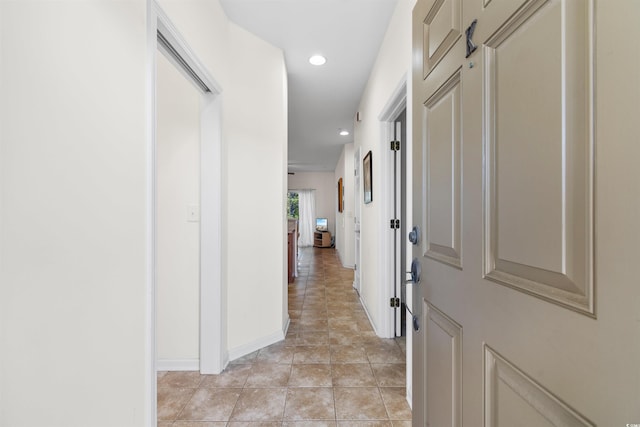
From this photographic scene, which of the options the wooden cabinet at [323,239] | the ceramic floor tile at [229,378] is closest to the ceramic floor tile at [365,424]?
the ceramic floor tile at [229,378]

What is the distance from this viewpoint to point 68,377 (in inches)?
30.8

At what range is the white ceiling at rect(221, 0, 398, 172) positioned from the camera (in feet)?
6.55

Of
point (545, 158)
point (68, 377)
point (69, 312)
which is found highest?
point (545, 158)

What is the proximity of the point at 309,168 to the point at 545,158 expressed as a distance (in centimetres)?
870

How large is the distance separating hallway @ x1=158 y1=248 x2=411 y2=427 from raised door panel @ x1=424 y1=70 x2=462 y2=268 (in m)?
1.28

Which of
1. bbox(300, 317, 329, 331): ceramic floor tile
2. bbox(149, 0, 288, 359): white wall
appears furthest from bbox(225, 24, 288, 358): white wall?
bbox(300, 317, 329, 331): ceramic floor tile

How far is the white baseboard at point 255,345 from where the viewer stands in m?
2.19

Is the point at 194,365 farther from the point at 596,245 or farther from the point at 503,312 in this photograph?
the point at 596,245

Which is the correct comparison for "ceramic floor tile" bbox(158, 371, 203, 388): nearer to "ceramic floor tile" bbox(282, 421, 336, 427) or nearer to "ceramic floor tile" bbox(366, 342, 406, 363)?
"ceramic floor tile" bbox(282, 421, 336, 427)

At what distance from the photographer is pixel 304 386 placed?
1.85 meters

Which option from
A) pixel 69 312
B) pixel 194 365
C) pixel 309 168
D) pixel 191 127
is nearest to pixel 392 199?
pixel 191 127

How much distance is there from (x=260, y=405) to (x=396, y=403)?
83cm

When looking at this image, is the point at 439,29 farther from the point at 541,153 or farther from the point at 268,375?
the point at 268,375

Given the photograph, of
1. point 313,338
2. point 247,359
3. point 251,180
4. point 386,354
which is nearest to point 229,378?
point 247,359
